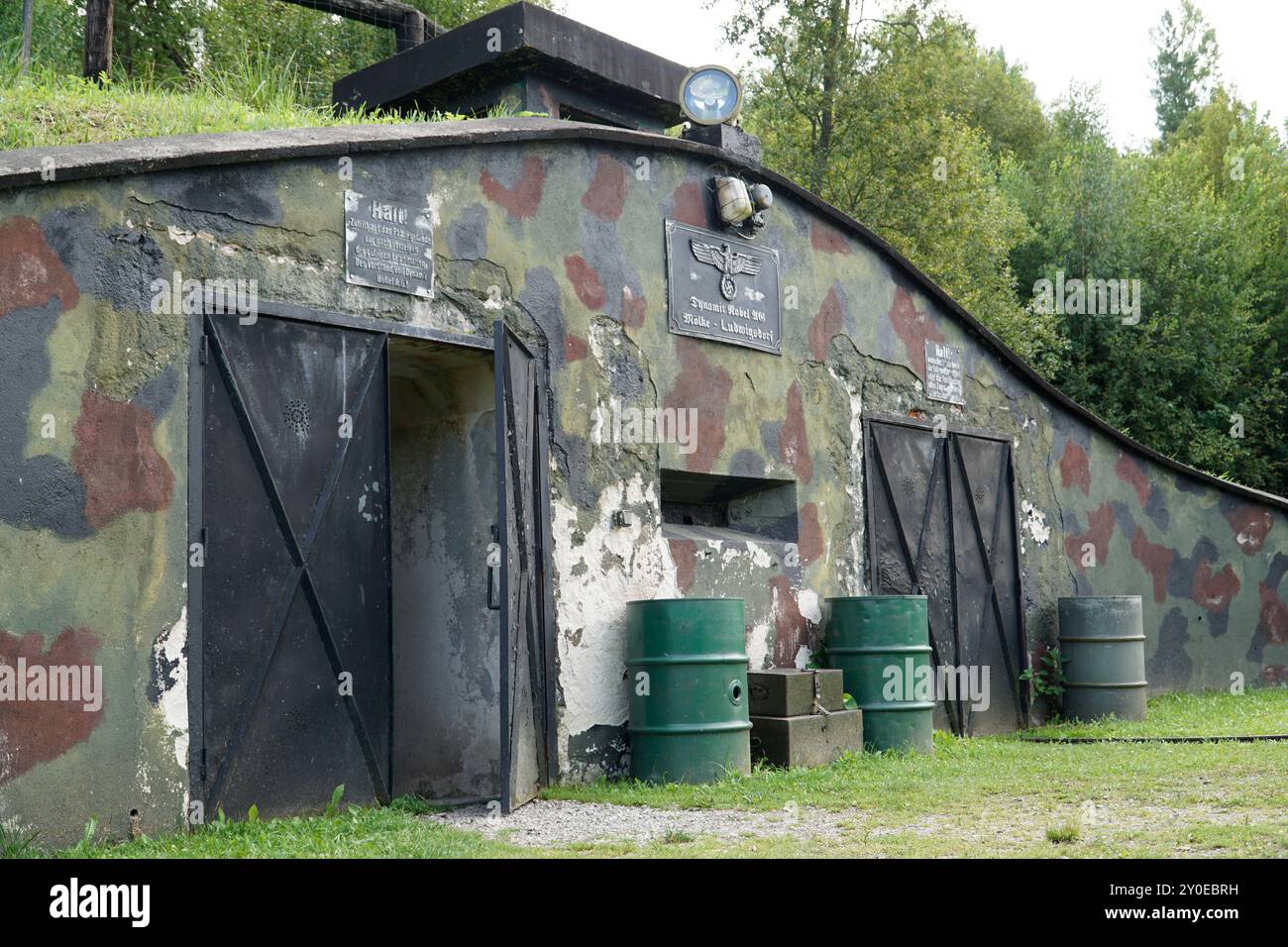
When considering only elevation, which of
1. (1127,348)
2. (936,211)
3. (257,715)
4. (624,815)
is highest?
(936,211)

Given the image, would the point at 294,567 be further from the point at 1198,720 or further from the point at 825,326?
the point at 1198,720

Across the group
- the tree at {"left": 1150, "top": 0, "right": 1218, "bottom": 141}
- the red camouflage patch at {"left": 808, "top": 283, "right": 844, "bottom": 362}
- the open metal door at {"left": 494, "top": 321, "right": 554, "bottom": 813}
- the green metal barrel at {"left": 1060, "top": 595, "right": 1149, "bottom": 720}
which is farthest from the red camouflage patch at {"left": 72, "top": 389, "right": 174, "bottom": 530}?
the tree at {"left": 1150, "top": 0, "right": 1218, "bottom": 141}

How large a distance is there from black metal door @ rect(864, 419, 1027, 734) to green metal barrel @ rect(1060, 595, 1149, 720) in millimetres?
426

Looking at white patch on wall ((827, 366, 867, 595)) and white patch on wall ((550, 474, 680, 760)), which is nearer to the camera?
white patch on wall ((550, 474, 680, 760))

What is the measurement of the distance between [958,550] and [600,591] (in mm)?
3854

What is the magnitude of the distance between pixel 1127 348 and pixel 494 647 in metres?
17.0

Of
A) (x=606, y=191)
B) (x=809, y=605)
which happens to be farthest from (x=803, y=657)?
(x=606, y=191)

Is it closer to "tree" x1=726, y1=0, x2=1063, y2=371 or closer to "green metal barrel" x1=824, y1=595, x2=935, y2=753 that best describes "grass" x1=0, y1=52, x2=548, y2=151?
"green metal barrel" x1=824, y1=595, x2=935, y2=753

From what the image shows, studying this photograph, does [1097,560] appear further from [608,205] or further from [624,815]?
[624,815]

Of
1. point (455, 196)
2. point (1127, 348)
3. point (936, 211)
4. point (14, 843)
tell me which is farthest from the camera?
point (1127, 348)

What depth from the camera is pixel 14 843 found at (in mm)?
4668

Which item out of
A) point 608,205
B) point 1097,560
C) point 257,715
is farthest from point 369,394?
point 1097,560

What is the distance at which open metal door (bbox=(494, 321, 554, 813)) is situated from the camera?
5.99 metres

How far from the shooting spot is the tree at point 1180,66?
1313 inches
